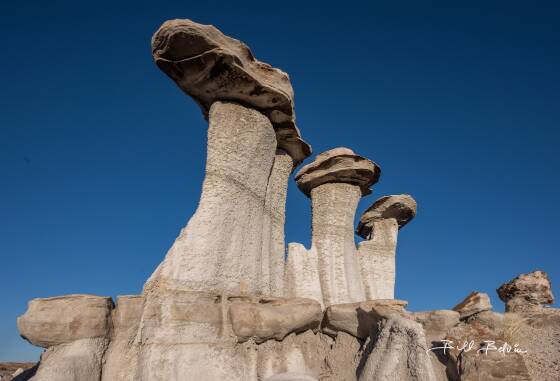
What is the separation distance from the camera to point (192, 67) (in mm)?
5312

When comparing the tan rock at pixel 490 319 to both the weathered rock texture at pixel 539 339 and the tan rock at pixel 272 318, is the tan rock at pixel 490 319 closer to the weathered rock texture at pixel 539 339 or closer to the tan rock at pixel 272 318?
the weathered rock texture at pixel 539 339

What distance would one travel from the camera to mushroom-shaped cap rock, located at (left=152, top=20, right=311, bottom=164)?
16.1ft

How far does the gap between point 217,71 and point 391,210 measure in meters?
6.96

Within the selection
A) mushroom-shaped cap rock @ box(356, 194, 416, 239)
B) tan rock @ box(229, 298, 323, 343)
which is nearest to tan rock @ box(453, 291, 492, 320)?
tan rock @ box(229, 298, 323, 343)

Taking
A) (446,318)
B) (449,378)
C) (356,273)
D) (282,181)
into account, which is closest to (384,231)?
(356,273)

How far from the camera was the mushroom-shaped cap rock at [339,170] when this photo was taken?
28.5 feet

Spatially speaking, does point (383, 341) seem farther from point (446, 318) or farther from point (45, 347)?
point (45, 347)

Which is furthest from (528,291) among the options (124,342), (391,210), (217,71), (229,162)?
(124,342)

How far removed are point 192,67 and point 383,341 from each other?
4.06 meters

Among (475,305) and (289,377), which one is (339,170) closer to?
(475,305)

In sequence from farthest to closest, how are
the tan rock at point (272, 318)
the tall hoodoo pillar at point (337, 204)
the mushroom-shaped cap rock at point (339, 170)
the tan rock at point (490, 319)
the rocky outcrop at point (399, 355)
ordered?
1. the mushroom-shaped cap rock at point (339, 170)
2. the tall hoodoo pillar at point (337, 204)
3. the tan rock at point (490, 319)
4. the tan rock at point (272, 318)
5. the rocky outcrop at point (399, 355)

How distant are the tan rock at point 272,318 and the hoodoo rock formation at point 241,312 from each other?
0.6 inches

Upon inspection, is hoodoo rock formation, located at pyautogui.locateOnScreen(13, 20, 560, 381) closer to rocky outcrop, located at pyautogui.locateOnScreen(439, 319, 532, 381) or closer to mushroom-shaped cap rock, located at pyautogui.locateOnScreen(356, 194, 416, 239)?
rocky outcrop, located at pyautogui.locateOnScreen(439, 319, 532, 381)

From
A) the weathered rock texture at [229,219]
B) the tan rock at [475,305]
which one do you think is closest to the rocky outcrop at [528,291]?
the tan rock at [475,305]
